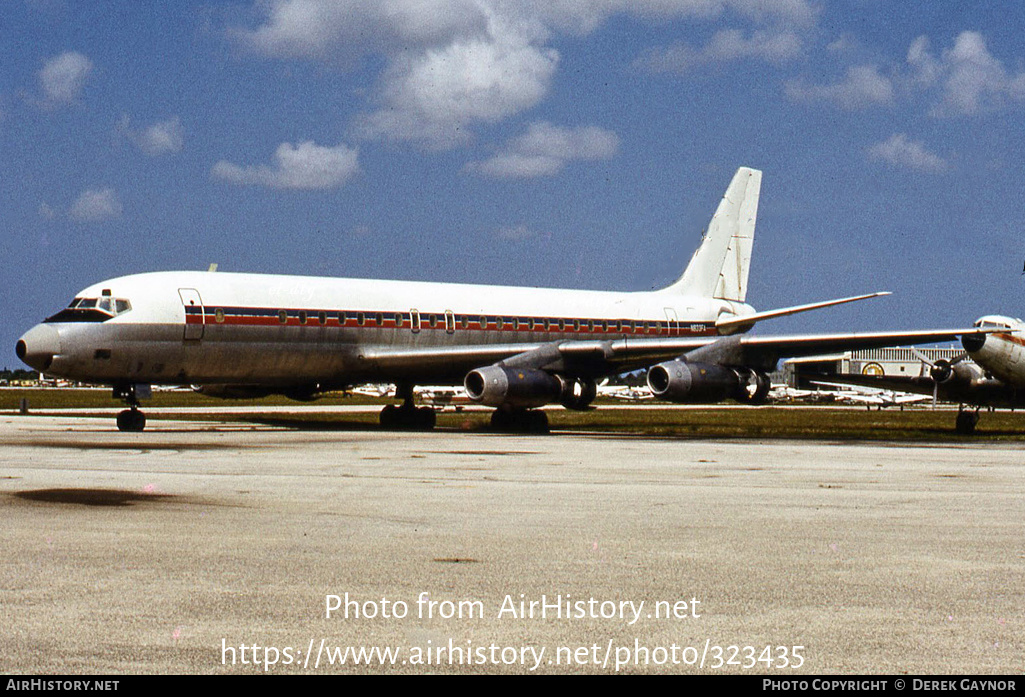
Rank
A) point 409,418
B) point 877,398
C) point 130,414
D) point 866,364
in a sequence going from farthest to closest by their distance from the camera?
1. point 877,398
2. point 866,364
3. point 409,418
4. point 130,414

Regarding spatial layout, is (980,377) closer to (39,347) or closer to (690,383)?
(690,383)

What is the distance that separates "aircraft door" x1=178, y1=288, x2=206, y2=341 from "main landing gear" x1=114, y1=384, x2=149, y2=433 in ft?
5.43

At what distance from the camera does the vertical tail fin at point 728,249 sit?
125 feet

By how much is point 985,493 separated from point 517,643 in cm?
966

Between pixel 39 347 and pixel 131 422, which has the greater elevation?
pixel 39 347

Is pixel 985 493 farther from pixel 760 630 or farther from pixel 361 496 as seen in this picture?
pixel 760 630

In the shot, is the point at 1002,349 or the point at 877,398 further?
the point at 877,398

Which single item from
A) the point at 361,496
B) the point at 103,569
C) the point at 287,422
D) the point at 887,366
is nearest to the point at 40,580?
the point at 103,569

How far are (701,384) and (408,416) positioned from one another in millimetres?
9993

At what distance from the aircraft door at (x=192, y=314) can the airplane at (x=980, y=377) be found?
18.5m

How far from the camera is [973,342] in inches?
1191

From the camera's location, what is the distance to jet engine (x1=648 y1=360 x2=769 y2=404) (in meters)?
27.0

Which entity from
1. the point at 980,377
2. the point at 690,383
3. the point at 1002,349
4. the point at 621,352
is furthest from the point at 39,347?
the point at 980,377

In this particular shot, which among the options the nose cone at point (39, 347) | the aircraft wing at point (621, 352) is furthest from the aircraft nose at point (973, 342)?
the nose cone at point (39, 347)
